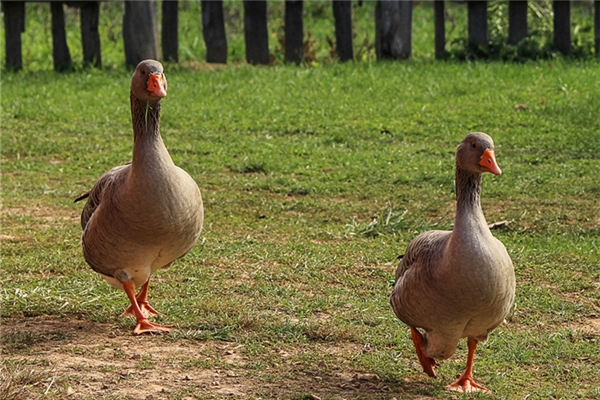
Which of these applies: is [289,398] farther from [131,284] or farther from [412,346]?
[131,284]

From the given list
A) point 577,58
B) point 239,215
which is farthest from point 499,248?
point 577,58

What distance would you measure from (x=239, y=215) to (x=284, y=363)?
3.17 m

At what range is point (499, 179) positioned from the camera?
8688 mm

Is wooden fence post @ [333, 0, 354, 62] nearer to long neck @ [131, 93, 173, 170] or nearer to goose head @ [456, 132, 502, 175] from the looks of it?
long neck @ [131, 93, 173, 170]

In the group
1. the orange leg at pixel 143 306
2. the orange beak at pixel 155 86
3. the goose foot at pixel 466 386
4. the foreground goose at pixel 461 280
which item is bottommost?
the goose foot at pixel 466 386

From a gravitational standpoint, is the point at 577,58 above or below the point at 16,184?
above

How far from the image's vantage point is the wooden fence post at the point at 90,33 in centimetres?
1230

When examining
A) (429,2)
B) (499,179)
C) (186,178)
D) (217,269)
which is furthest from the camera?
(429,2)

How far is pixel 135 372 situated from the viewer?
478 cm

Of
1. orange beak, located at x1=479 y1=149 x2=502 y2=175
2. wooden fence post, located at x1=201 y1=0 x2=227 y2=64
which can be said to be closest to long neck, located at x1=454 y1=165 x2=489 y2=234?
orange beak, located at x1=479 y1=149 x2=502 y2=175

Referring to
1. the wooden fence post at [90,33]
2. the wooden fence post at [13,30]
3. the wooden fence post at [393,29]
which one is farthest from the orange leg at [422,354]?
the wooden fence post at [13,30]

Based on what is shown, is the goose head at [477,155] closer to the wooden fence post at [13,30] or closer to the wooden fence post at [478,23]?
the wooden fence post at [478,23]

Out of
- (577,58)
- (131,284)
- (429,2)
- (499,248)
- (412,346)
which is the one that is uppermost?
(429,2)

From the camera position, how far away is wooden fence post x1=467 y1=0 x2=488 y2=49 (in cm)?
1222
